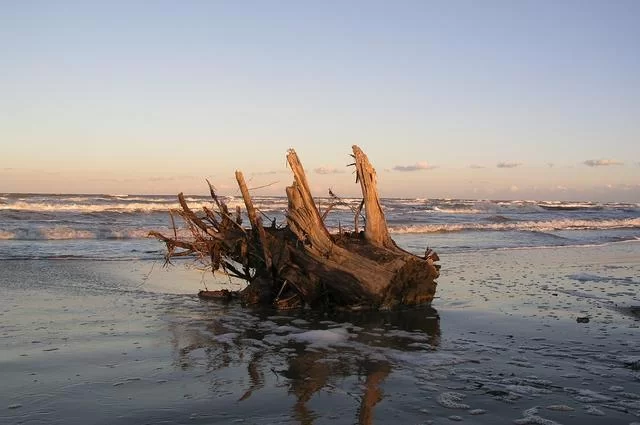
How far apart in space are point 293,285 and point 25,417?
4.71m

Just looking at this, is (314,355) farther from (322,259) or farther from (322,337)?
(322,259)

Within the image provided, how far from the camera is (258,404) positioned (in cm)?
458

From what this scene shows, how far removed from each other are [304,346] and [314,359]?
0.55m

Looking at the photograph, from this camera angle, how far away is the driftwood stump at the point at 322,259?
27.0 feet

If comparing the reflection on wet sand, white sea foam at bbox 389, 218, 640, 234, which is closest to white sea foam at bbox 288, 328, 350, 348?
the reflection on wet sand

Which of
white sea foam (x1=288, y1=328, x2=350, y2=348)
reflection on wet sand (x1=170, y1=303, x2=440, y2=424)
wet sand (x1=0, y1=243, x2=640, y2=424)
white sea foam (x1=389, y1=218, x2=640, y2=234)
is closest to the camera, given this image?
wet sand (x1=0, y1=243, x2=640, y2=424)

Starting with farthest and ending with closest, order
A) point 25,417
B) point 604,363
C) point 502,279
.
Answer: point 502,279 < point 604,363 < point 25,417

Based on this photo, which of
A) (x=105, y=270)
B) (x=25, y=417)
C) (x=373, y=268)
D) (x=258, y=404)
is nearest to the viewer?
(x=25, y=417)

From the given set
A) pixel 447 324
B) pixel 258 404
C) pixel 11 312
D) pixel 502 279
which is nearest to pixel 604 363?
pixel 447 324

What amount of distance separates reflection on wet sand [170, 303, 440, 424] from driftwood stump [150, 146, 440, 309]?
0.33 m

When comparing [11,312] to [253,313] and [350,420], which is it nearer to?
[253,313]

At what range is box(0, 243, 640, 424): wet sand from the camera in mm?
4457

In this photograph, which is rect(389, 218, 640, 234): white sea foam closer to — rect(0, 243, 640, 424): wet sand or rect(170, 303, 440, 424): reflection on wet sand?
rect(0, 243, 640, 424): wet sand

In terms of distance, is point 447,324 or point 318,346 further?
point 447,324
